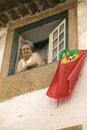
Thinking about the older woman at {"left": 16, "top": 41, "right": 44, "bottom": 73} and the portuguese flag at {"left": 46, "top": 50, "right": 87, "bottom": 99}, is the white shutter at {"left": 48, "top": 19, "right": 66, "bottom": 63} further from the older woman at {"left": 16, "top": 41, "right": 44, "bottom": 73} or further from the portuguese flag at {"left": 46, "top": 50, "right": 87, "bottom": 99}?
the portuguese flag at {"left": 46, "top": 50, "right": 87, "bottom": 99}

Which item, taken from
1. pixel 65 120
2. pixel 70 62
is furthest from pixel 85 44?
pixel 65 120

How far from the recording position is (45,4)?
9.20 meters

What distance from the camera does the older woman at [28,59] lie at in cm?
833

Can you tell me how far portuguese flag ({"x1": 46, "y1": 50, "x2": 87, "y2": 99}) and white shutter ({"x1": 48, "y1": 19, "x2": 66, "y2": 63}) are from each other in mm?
787

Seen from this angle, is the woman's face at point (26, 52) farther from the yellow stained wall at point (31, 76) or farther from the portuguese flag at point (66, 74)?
the portuguese flag at point (66, 74)

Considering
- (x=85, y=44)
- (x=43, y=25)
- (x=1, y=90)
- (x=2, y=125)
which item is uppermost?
(x=43, y=25)

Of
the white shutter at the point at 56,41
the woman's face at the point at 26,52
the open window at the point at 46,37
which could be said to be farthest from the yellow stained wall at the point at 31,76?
the woman's face at the point at 26,52

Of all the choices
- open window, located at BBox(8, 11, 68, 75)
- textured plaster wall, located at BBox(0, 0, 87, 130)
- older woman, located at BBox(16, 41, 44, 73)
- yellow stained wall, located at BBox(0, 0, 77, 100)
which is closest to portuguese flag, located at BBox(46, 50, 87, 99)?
textured plaster wall, located at BBox(0, 0, 87, 130)

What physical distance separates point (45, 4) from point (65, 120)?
324 centimetres

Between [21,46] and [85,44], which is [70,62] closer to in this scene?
[85,44]

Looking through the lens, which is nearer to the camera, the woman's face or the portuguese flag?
the portuguese flag

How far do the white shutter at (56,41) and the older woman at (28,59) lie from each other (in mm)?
290

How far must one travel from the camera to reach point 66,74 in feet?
23.9

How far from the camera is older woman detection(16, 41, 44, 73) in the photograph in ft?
27.3
